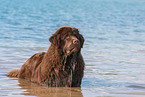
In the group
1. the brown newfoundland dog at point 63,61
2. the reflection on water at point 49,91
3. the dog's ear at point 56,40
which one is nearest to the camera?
the reflection on water at point 49,91

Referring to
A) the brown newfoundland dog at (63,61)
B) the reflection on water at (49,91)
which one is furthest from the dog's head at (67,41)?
the reflection on water at (49,91)

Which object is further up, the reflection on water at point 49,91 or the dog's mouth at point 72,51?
the dog's mouth at point 72,51

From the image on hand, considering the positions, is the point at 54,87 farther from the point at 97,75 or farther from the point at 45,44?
the point at 45,44

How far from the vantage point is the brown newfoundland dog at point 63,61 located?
879 cm

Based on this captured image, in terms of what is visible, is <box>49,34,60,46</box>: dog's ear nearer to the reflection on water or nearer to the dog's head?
the dog's head

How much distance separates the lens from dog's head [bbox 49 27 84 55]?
864 cm

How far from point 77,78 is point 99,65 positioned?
379 centimetres

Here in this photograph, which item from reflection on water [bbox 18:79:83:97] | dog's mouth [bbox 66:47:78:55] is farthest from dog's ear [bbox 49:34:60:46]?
reflection on water [bbox 18:79:83:97]

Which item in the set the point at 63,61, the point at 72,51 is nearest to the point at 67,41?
the point at 72,51

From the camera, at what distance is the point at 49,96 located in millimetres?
8406

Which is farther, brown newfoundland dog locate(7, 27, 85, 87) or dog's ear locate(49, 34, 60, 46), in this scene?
dog's ear locate(49, 34, 60, 46)

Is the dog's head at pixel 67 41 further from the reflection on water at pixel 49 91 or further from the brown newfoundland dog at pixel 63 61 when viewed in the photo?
the reflection on water at pixel 49 91

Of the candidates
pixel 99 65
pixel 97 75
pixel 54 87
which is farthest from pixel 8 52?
pixel 54 87

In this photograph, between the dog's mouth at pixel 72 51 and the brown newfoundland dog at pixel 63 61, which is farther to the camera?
the brown newfoundland dog at pixel 63 61
